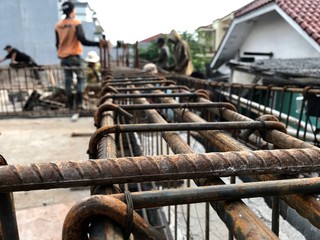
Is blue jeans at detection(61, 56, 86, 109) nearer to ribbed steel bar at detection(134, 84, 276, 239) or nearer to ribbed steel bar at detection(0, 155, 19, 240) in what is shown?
ribbed steel bar at detection(0, 155, 19, 240)

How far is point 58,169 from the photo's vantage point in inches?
35.6

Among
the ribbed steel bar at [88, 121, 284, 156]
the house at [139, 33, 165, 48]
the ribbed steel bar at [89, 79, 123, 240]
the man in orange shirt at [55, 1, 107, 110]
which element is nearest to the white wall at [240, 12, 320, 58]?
the man in orange shirt at [55, 1, 107, 110]

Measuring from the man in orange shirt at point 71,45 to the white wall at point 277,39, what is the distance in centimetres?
548

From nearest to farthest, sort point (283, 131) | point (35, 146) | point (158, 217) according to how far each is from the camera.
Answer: point (283, 131) → point (158, 217) → point (35, 146)

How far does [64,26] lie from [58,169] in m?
6.68

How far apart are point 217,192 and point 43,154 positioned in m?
3.91

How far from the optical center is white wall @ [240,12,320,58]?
8.94m

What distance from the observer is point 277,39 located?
10461 millimetres

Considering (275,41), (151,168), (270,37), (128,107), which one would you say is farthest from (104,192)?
(270,37)

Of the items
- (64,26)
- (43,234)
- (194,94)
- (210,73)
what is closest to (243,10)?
(210,73)

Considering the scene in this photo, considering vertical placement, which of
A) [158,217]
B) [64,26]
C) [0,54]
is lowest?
[158,217]

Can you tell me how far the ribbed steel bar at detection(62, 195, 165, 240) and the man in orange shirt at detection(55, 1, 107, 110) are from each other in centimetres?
613

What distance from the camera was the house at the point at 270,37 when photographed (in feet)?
24.6

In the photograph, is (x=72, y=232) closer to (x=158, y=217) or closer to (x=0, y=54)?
(x=158, y=217)
